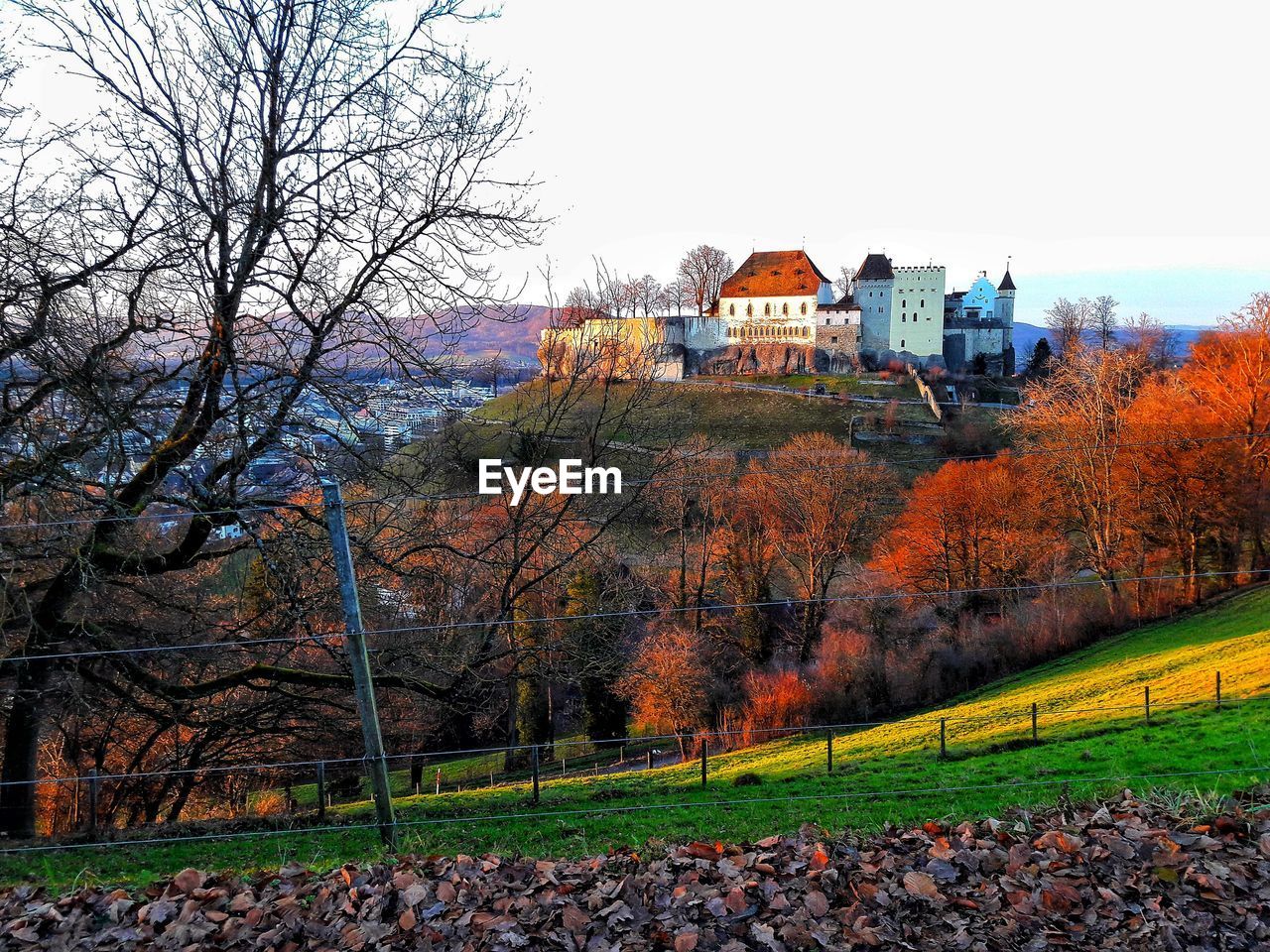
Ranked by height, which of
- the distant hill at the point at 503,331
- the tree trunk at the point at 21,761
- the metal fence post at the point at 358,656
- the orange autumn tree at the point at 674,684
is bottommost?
the orange autumn tree at the point at 674,684

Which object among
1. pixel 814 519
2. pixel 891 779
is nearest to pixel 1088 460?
pixel 814 519

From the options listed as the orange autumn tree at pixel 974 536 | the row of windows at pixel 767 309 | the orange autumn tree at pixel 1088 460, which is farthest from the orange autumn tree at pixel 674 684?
the row of windows at pixel 767 309

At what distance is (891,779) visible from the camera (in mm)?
12961

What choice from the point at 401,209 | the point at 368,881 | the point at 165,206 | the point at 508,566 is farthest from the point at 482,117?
the point at 368,881

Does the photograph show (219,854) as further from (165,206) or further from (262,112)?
(262,112)

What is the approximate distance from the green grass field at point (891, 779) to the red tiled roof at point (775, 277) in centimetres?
5846

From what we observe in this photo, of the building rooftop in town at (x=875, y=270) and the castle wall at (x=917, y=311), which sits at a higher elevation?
A: the building rooftop in town at (x=875, y=270)

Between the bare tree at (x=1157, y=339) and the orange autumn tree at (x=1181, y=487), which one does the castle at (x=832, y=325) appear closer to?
the bare tree at (x=1157, y=339)

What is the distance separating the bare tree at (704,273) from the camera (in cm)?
8119

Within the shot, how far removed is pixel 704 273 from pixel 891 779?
2865 inches

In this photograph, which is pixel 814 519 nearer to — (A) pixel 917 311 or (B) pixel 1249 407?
(B) pixel 1249 407

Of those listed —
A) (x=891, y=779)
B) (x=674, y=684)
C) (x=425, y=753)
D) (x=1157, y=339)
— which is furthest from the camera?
(x=1157, y=339)

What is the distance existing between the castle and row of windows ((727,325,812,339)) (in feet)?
0.27

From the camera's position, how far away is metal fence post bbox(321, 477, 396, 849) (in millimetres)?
5316
